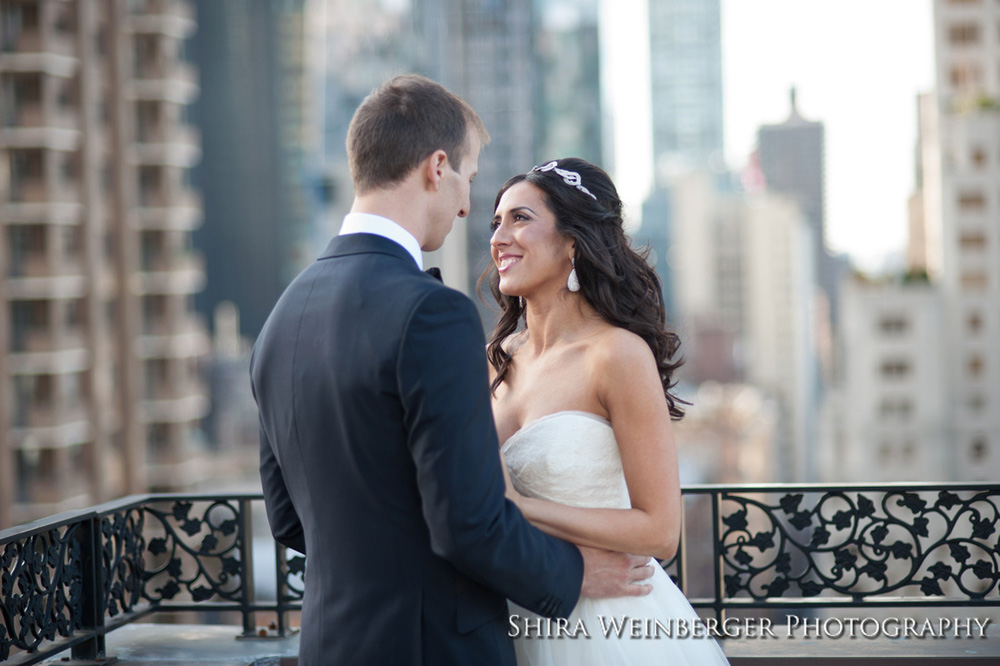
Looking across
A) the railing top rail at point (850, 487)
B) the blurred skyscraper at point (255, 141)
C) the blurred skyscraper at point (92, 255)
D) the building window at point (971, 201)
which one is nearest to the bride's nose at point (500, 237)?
the railing top rail at point (850, 487)

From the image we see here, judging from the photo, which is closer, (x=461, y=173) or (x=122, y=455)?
(x=461, y=173)

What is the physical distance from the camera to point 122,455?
3609 centimetres

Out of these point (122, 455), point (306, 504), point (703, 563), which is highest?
point (306, 504)

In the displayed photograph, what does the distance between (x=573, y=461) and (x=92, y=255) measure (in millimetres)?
32659

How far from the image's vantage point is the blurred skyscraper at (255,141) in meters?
102

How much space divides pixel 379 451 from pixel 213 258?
350 ft

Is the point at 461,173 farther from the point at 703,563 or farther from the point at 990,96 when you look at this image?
the point at 703,563

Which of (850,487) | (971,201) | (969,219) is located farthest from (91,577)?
(969,219)

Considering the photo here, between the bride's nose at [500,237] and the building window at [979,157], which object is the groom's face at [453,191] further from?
the building window at [979,157]

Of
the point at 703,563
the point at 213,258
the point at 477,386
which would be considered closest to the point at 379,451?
the point at 477,386

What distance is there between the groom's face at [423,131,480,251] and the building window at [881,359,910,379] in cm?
5850

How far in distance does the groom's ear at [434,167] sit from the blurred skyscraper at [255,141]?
10201cm

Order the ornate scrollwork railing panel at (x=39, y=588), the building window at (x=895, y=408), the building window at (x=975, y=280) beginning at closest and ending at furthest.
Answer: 1. the ornate scrollwork railing panel at (x=39, y=588)
2. the building window at (x=975, y=280)
3. the building window at (x=895, y=408)

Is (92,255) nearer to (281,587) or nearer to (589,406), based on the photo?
(281,587)
